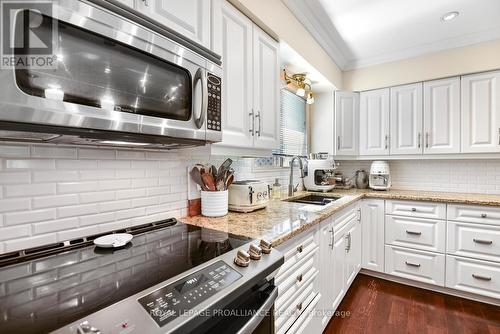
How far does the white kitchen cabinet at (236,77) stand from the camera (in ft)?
4.44

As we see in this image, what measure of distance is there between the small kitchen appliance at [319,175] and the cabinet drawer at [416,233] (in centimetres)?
72

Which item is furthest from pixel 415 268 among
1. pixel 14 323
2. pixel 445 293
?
pixel 14 323

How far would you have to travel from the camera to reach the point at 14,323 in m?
0.52

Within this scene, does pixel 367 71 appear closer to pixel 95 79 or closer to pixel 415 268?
pixel 415 268

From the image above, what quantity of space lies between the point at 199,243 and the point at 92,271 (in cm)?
38

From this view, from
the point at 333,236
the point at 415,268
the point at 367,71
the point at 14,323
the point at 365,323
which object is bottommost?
the point at 365,323

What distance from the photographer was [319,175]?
2.75 m

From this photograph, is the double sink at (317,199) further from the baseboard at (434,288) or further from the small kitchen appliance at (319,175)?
the baseboard at (434,288)

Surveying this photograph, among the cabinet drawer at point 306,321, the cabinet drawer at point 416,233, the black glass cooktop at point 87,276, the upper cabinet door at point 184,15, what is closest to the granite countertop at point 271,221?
the black glass cooktop at point 87,276

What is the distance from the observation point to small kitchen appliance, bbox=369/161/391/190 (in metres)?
2.88

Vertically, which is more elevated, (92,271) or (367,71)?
(367,71)

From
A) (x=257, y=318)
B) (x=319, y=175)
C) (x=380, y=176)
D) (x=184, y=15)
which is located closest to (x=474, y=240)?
(x=380, y=176)

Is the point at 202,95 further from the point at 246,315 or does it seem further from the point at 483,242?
the point at 483,242

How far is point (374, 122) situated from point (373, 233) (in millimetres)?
1298
